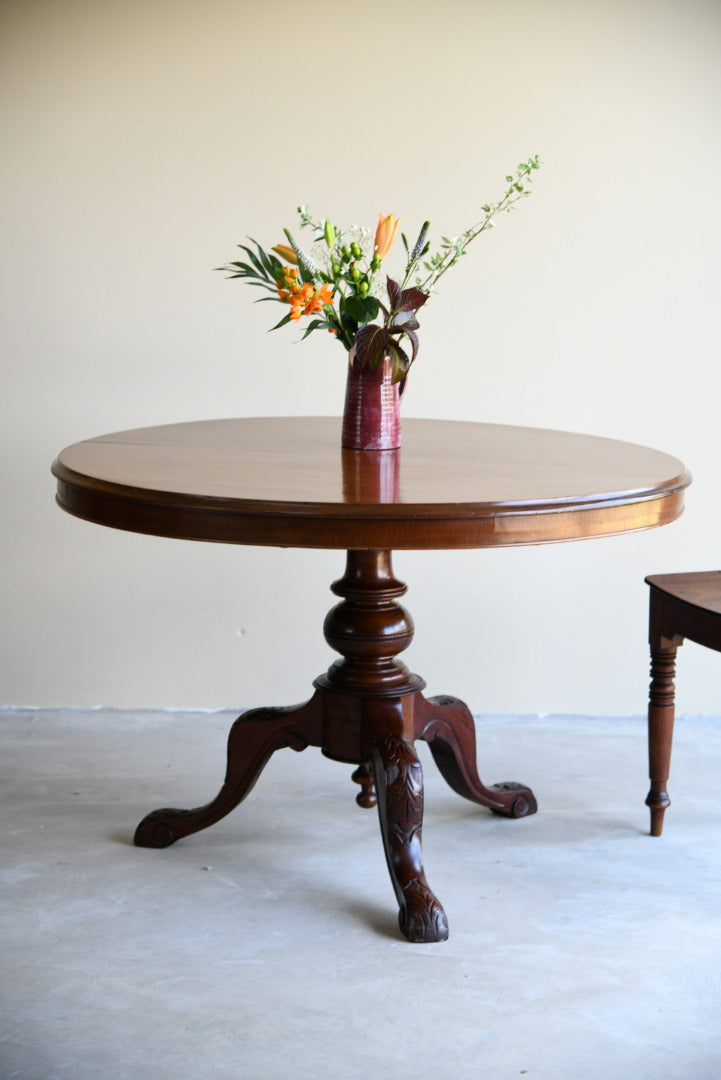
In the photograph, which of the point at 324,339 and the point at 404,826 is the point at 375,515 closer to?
the point at 404,826

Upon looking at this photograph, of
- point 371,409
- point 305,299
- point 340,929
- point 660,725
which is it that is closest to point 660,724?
point 660,725

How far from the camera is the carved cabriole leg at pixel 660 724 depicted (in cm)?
252

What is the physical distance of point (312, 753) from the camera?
124 inches

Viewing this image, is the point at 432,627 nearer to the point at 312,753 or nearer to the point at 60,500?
the point at 312,753

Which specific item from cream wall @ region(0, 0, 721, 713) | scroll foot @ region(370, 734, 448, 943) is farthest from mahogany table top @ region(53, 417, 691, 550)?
cream wall @ region(0, 0, 721, 713)

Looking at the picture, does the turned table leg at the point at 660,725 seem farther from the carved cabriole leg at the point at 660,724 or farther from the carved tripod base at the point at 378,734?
the carved tripod base at the point at 378,734

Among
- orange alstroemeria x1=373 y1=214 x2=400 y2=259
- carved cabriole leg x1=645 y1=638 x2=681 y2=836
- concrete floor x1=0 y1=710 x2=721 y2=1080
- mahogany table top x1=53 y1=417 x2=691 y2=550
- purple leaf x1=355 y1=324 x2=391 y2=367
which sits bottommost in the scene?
concrete floor x1=0 y1=710 x2=721 y2=1080

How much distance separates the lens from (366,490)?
1879 mm

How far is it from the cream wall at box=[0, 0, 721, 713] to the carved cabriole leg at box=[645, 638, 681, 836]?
2.83 feet

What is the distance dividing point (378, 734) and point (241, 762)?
0.37 metres

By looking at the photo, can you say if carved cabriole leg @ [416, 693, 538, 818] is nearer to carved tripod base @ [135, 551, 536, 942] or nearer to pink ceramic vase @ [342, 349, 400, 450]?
carved tripod base @ [135, 551, 536, 942]

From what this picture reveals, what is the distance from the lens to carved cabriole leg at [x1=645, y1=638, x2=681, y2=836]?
2.52 metres

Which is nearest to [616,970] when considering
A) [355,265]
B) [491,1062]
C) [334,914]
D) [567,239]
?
[491,1062]

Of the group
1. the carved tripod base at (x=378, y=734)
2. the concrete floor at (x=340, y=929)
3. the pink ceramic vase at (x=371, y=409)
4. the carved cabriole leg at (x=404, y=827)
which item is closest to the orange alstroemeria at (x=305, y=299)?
the pink ceramic vase at (x=371, y=409)
